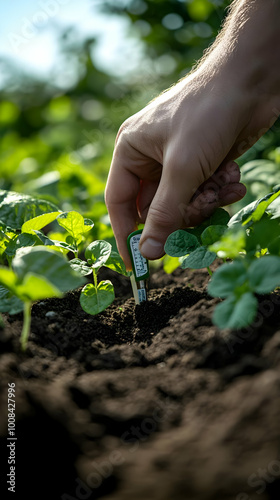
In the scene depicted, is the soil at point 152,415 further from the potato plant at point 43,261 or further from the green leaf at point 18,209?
the green leaf at point 18,209

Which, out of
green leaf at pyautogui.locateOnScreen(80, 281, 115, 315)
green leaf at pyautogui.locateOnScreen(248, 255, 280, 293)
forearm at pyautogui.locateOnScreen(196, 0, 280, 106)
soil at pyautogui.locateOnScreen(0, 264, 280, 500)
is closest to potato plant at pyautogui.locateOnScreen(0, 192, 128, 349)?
green leaf at pyautogui.locateOnScreen(80, 281, 115, 315)

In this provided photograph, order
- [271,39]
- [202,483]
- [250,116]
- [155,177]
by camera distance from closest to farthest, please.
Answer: [202,483]
[271,39]
[250,116]
[155,177]

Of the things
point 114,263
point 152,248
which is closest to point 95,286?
point 114,263

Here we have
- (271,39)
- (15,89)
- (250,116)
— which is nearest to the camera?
(271,39)

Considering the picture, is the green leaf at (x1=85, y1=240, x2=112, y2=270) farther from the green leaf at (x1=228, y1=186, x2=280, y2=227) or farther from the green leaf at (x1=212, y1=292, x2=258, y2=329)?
the green leaf at (x1=212, y1=292, x2=258, y2=329)

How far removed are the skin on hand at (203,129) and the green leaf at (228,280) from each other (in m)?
0.59

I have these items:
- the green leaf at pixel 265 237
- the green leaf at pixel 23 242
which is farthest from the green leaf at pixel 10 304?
the green leaf at pixel 265 237

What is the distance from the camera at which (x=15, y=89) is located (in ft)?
18.1

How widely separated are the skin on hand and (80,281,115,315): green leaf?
0.84 ft

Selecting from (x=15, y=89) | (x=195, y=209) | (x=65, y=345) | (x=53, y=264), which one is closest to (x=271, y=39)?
(x=195, y=209)

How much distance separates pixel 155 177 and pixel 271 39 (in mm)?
689

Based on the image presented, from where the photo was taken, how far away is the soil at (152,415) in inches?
30.3

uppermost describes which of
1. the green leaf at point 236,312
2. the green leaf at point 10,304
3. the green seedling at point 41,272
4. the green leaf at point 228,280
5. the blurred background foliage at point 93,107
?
the green seedling at point 41,272

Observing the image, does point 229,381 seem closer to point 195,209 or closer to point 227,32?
point 195,209
